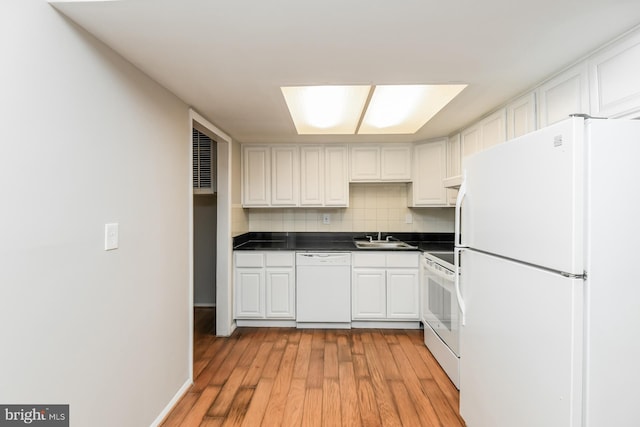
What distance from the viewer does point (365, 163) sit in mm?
3648

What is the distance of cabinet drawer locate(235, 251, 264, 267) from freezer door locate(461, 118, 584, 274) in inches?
91.7

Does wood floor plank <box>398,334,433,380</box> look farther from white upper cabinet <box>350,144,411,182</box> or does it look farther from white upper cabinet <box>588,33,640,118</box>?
white upper cabinet <box>588,33,640,118</box>

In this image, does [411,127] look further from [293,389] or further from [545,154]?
[293,389]

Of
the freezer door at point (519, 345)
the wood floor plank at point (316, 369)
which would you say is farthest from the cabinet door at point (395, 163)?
the wood floor plank at point (316, 369)

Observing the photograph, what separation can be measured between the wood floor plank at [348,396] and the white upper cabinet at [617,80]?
2.15 m

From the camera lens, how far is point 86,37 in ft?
4.32

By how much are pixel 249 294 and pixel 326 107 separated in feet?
7.07

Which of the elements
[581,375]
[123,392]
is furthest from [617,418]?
[123,392]

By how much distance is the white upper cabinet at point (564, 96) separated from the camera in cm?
156

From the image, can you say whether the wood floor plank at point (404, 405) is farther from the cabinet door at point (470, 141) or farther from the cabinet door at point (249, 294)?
the cabinet door at point (470, 141)

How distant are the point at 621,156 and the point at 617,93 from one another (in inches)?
23.9

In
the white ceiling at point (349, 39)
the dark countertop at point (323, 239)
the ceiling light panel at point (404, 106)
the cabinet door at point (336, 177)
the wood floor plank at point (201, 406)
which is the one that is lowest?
the wood floor plank at point (201, 406)

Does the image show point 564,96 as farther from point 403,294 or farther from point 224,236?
point 224,236

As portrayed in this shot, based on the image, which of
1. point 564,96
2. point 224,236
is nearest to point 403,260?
point 224,236
